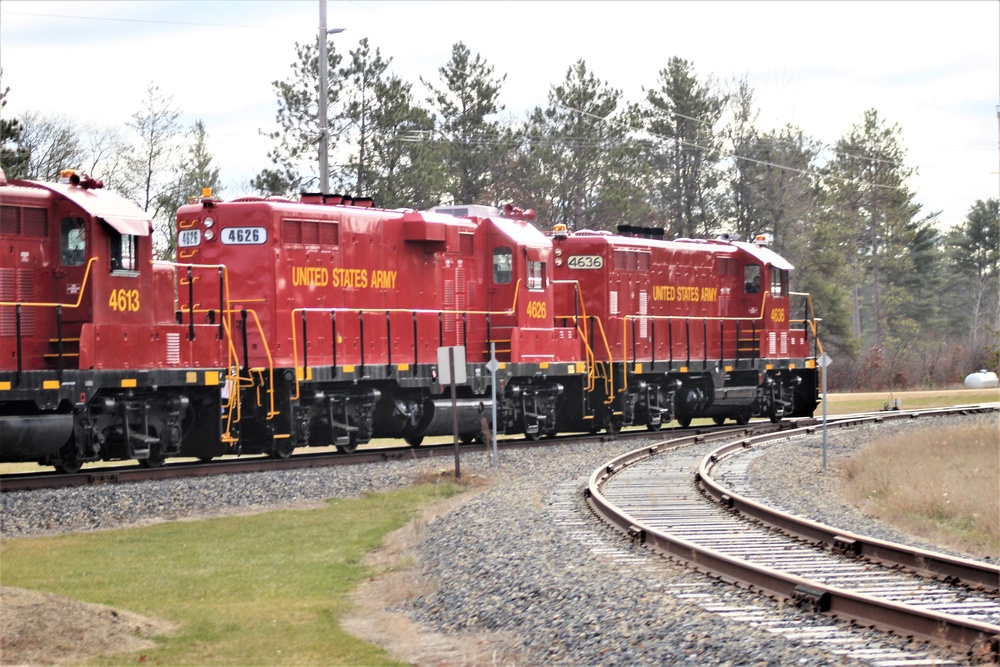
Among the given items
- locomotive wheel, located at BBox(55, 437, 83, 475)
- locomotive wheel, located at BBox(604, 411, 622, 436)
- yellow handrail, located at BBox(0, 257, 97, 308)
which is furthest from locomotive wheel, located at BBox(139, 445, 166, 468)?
locomotive wheel, located at BBox(604, 411, 622, 436)

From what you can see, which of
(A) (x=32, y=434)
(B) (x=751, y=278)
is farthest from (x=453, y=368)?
(B) (x=751, y=278)

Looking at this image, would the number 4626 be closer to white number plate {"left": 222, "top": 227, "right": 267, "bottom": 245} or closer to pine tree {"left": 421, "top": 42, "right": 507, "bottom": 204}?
white number plate {"left": 222, "top": 227, "right": 267, "bottom": 245}

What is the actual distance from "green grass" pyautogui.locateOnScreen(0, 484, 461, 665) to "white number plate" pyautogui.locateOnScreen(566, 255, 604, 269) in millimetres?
12487

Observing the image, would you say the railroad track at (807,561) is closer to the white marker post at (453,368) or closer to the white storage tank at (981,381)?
the white marker post at (453,368)

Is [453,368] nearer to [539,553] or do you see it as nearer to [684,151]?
[539,553]

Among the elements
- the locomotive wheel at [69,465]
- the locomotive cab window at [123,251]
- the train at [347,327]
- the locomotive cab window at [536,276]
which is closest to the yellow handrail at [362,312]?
the train at [347,327]

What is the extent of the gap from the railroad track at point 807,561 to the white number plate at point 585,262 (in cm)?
922

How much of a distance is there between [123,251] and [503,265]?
358 inches

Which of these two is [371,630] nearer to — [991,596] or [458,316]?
[991,596]

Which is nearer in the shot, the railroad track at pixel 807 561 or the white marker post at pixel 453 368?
the railroad track at pixel 807 561

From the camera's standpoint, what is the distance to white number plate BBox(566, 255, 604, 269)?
27.8 m

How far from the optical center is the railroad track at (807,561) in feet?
26.5

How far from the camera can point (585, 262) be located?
28.0m

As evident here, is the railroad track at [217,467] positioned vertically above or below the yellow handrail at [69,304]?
below
